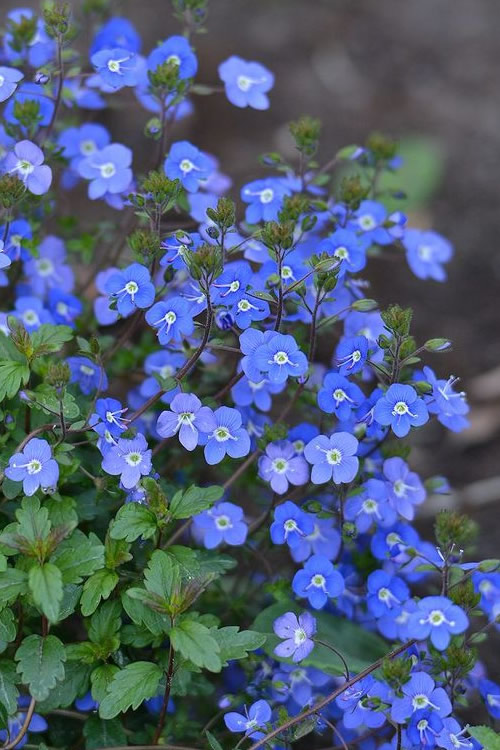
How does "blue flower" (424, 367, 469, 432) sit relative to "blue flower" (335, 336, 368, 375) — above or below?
below

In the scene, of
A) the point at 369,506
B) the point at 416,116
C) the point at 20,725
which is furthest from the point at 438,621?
the point at 416,116

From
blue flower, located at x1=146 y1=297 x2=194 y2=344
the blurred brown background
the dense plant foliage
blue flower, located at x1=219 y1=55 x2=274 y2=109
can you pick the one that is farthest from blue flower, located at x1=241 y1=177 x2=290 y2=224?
the blurred brown background

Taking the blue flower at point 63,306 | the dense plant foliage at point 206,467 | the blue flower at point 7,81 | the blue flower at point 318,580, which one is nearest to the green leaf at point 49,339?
the dense plant foliage at point 206,467

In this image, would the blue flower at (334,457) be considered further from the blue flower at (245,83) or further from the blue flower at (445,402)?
the blue flower at (245,83)

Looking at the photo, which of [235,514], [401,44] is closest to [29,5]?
[401,44]

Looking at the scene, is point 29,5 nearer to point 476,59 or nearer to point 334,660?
point 476,59

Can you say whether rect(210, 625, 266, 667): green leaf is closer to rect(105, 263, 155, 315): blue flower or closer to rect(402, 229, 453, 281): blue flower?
rect(105, 263, 155, 315): blue flower
